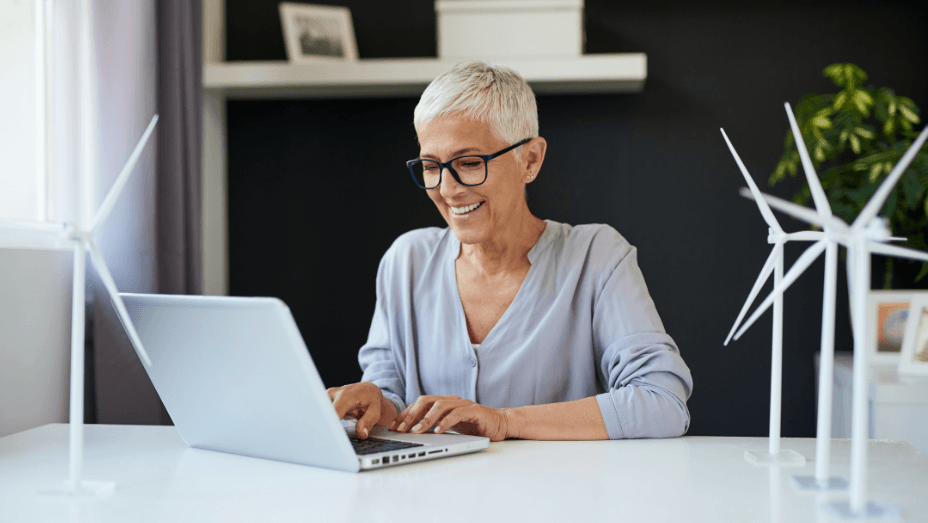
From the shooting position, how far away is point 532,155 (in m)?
1.61

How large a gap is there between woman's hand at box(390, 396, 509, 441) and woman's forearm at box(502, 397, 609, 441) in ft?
0.06

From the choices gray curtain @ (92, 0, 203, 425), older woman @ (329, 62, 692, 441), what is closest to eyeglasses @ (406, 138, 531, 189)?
older woman @ (329, 62, 692, 441)

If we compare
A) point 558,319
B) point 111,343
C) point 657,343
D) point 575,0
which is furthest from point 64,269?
point 575,0

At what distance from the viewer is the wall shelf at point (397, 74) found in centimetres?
256

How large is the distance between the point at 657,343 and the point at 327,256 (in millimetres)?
1892

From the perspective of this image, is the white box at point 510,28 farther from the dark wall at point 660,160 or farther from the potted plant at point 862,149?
the potted plant at point 862,149

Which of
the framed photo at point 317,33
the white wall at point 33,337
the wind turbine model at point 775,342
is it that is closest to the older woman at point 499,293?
the wind turbine model at point 775,342

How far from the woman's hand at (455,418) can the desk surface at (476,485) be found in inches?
1.3

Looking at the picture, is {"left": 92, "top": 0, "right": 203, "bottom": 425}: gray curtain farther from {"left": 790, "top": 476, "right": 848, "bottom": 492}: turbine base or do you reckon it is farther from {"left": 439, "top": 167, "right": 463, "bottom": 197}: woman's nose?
{"left": 790, "top": 476, "right": 848, "bottom": 492}: turbine base

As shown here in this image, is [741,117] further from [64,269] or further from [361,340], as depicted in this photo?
[64,269]

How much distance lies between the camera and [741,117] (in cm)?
286

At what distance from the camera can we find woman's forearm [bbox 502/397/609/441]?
3.85 feet

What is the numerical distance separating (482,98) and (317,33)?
1560 millimetres

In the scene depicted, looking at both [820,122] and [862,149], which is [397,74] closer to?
[820,122]
